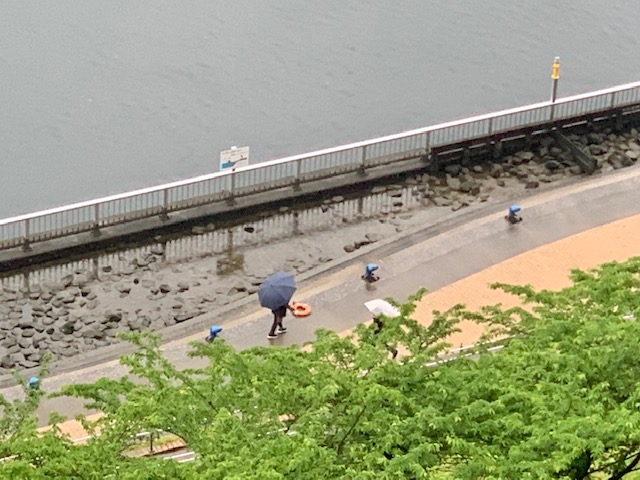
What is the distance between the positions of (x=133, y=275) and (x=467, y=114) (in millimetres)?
13476

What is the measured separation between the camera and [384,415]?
1174cm

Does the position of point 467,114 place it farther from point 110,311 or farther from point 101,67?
point 110,311

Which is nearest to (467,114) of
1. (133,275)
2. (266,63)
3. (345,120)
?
(345,120)

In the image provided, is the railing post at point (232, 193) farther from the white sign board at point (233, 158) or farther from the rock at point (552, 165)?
the rock at point (552, 165)

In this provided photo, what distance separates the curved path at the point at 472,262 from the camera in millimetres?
21828

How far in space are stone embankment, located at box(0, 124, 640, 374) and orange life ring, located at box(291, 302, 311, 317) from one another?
6.81 ft

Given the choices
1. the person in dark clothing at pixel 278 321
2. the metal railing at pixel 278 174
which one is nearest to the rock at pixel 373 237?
the metal railing at pixel 278 174

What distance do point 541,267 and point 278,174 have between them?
25.2ft

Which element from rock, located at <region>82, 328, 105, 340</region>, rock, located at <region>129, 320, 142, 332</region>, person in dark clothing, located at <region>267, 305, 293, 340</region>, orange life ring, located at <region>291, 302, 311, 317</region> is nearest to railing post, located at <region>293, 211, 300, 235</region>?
orange life ring, located at <region>291, 302, 311, 317</region>

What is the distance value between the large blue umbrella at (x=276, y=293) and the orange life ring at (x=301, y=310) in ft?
3.87

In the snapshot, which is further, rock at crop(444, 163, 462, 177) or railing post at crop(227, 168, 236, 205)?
rock at crop(444, 163, 462, 177)

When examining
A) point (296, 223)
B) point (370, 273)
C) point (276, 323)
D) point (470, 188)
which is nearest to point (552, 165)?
point (470, 188)

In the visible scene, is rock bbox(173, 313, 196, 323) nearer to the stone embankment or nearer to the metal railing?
the stone embankment

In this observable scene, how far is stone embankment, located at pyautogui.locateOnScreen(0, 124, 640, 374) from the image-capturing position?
22766mm
